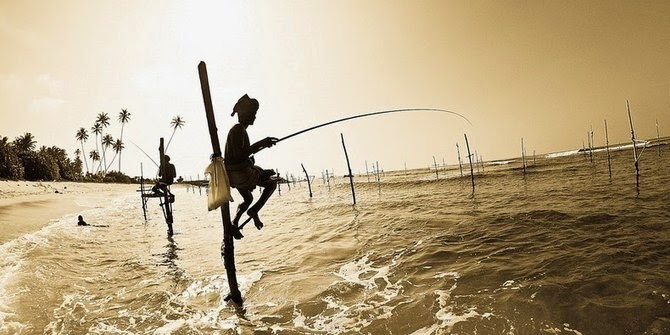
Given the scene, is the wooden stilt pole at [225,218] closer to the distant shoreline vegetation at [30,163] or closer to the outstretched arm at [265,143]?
the outstretched arm at [265,143]

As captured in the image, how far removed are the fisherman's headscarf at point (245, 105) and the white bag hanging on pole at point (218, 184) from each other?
3.17 feet

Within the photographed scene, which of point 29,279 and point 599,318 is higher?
point 29,279

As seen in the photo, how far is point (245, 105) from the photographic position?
20.4 ft

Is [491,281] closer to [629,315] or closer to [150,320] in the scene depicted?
[629,315]

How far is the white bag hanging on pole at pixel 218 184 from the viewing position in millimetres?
5770

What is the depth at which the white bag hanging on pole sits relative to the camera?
5770 millimetres

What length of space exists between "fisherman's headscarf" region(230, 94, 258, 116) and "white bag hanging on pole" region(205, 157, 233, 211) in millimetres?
965

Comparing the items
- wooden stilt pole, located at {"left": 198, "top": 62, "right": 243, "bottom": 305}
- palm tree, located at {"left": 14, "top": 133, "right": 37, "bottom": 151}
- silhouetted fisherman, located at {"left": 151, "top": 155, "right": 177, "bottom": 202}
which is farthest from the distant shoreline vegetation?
wooden stilt pole, located at {"left": 198, "top": 62, "right": 243, "bottom": 305}

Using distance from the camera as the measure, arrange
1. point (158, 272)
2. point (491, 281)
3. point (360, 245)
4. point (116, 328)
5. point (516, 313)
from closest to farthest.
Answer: point (516, 313)
point (116, 328)
point (491, 281)
point (158, 272)
point (360, 245)

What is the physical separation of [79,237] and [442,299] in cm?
1393

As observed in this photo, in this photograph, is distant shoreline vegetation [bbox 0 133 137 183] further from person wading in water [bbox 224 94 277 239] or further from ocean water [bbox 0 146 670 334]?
person wading in water [bbox 224 94 277 239]

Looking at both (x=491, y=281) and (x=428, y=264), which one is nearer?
(x=491, y=281)

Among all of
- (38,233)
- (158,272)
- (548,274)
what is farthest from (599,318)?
(38,233)

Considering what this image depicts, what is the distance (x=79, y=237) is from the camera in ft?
43.0
